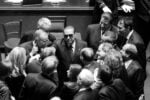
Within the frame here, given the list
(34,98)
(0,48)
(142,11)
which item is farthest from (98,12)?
(34,98)

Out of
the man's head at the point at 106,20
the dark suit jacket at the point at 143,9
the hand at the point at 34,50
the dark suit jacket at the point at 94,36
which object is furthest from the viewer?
the dark suit jacket at the point at 143,9

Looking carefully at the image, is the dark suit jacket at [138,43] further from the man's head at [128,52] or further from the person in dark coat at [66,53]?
the person in dark coat at [66,53]

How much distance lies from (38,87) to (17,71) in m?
0.46

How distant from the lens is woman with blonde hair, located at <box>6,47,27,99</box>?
5293mm

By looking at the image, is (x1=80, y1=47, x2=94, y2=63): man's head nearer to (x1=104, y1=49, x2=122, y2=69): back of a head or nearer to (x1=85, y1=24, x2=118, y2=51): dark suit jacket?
(x1=104, y1=49, x2=122, y2=69): back of a head

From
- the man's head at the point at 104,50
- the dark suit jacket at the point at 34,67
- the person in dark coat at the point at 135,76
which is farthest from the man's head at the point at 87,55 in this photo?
the dark suit jacket at the point at 34,67

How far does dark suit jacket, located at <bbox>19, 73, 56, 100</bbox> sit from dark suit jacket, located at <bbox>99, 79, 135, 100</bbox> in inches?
27.4

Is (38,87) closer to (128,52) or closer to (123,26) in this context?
(128,52)

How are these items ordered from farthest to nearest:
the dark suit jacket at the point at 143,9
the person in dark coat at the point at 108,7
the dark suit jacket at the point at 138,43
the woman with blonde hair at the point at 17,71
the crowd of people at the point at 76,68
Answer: the person in dark coat at the point at 108,7
the dark suit jacket at the point at 143,9
the dark suit jacket at the point at 138,43
the woman with blonde hair at the point at 17,71
the crowd of people at the point at 76,68

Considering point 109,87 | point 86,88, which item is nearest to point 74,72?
point 86,88

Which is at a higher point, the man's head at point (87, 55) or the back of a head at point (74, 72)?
the man's head at point (87, 55)

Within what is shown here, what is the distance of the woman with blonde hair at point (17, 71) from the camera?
529 cm

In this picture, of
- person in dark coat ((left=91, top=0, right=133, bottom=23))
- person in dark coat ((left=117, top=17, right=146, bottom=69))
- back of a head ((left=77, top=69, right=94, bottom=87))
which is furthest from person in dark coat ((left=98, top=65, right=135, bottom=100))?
person in dark coat ((left=91, top=0, right=133, bottom=23))

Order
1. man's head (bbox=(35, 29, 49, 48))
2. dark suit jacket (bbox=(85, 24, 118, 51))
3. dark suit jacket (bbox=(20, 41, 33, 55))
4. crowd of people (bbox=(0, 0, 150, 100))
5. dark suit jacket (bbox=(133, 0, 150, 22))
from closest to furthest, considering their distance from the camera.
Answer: crowd of people (bbox=(0, 0, 150, 100)), man's head (bbox=(35, 29, 49, 48)), dark suit jacket (bbox=(20, 41, 33, 55)), dark suit jacket (bbox=(85, 24, 118, 51)), dark suit jacket (bbox=(133, 0, 150, 22))
